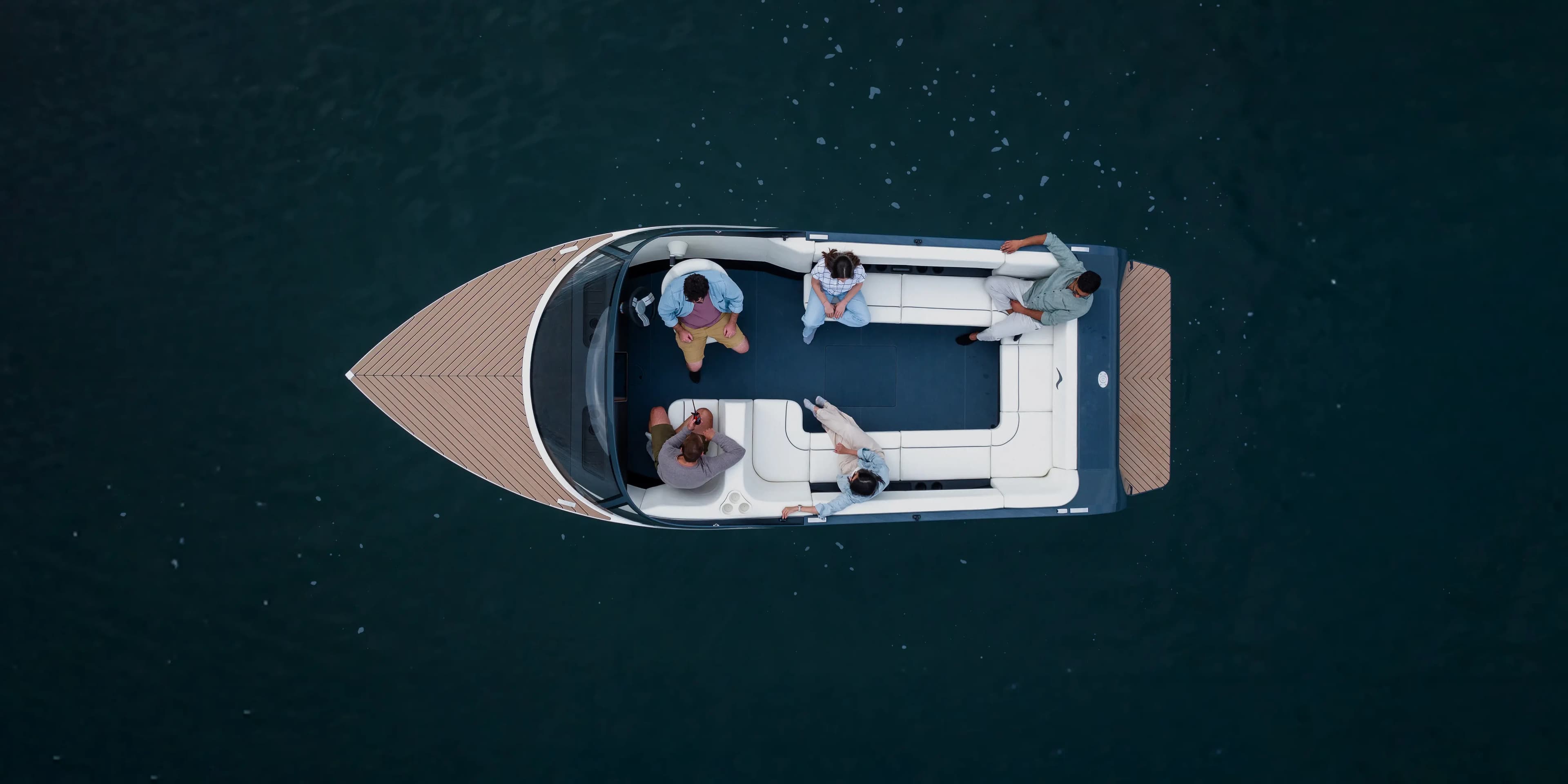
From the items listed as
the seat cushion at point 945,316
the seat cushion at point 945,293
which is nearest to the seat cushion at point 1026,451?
the seat cushion at point 945,316

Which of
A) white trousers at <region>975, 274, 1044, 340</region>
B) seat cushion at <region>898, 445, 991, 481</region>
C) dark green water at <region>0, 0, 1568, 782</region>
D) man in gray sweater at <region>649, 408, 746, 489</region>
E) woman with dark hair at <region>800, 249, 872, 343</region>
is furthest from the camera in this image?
dark green water at <region>0, 0, 1568, 782</region>

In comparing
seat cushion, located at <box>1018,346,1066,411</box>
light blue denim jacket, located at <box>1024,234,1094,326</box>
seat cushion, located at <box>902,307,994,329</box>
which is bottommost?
seat cushion, located at <box>1018,346,1066,411</box>

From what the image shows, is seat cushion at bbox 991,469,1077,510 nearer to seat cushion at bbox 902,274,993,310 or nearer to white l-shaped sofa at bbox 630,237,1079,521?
white l-shaped sofa at bbox 630,237,1079,521

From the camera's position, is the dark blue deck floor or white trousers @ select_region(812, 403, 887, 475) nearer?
white trousers @ select_region(812, 403, 887, 475)

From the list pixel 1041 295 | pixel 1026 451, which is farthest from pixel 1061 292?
pixel 1026 451

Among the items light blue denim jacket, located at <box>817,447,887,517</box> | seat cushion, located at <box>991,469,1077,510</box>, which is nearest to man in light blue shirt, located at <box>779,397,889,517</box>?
light blue denim jacket, located at <box>817,447,887,517</box>

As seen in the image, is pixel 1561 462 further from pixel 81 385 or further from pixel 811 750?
pixel 81 385
